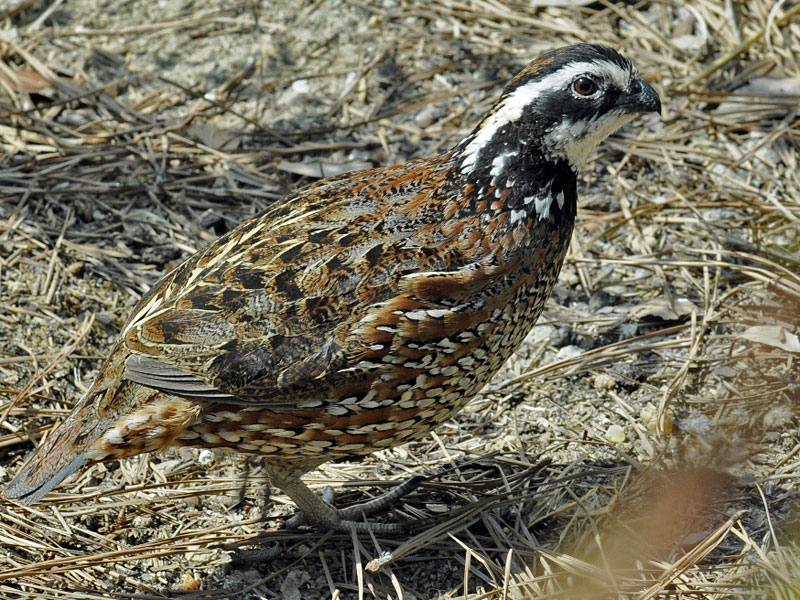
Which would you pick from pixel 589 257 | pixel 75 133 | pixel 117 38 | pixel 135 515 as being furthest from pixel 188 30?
pixel 135 515

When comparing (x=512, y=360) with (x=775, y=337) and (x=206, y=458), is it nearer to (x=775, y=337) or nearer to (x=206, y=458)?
(x=775, y=337)

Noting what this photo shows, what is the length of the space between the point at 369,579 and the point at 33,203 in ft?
10.4

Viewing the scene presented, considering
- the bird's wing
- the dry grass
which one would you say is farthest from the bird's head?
the dry grass

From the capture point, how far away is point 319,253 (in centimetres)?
399

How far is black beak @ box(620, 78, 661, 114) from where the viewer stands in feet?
13.8

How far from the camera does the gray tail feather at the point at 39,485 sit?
12.9ft

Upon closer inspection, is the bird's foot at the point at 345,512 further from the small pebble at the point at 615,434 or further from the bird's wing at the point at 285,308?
the small pebble at the point at 615,434

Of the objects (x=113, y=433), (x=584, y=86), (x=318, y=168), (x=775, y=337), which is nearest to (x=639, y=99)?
(x=584, y=86)

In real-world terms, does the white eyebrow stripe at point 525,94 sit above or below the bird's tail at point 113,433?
above

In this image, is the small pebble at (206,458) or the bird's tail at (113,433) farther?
the small pebble at (206,458)

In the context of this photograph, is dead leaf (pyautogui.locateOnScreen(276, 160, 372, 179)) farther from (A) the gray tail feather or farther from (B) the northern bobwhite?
(A) the gray tail feather

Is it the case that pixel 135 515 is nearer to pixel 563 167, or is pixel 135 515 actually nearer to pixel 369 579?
pixel 369 579

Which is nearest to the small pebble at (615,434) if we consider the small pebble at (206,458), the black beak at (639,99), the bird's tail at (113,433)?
the black beak at (639,99)

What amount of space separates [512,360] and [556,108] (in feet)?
5.92
